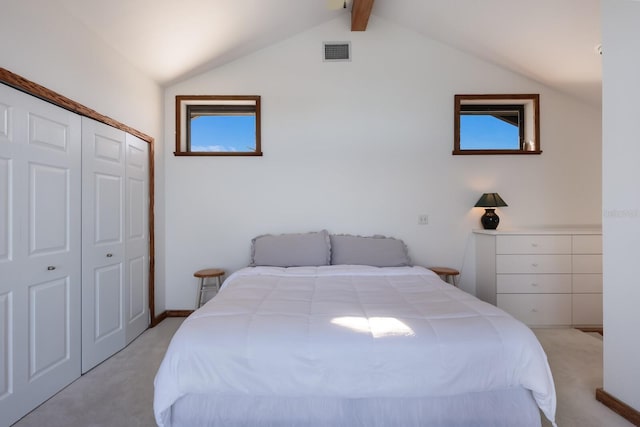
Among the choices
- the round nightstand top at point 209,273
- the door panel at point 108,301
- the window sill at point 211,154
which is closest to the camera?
the door panel at point 108,301

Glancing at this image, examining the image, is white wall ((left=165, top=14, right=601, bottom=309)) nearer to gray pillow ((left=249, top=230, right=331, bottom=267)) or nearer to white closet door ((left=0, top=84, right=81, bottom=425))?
→ gray pillow ((left=249, top=230, right=331, bottom=267))

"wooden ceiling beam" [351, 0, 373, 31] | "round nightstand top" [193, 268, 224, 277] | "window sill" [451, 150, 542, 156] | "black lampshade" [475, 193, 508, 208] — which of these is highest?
"wooden ceiling beam" [351, 0, 373, 31]

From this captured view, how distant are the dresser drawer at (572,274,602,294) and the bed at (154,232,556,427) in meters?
2.06

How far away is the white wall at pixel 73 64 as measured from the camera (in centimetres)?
169

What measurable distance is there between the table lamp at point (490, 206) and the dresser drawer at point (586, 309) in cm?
94

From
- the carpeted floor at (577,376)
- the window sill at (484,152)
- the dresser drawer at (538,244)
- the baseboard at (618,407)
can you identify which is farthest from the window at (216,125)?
the baseboard at (618,407)

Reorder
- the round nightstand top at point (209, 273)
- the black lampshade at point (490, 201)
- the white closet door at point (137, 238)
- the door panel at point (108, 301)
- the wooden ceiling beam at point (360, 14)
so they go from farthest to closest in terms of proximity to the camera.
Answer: the black lampshade at point (490, 201) → the round nightstand top at point (209, 273) → the wooden ceiling beam at point (360, 14) → the white closet door at point (137, 238) → the door panel at point (108, 301)

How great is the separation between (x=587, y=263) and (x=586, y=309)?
0.43 metres

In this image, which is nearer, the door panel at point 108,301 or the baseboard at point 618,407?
the baseboard at point 618,407

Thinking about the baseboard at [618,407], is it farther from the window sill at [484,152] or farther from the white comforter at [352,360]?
the window sill at [484,152]

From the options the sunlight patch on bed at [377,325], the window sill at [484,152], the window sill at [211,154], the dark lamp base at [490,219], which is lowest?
the sunlight patch on bed at [377,325]

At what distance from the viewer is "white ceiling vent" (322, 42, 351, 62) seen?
11.1 feet

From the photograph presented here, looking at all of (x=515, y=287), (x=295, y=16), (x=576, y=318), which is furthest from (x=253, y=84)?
(x=576, y=318)

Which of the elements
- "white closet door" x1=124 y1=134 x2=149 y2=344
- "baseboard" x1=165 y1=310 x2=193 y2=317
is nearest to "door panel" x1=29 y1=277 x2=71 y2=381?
"white closet door" x1=124 y1=134 x2=149 y2=344
